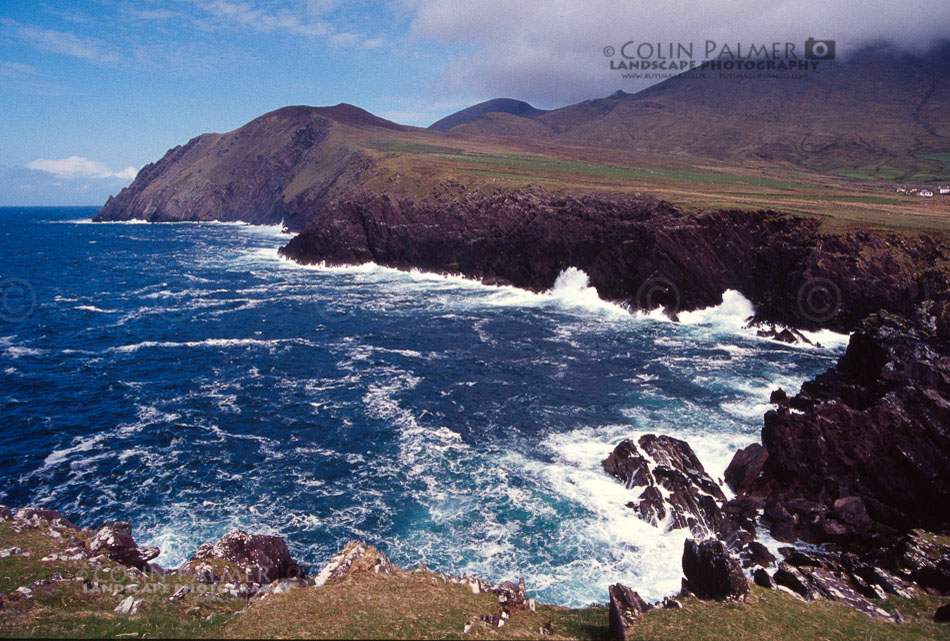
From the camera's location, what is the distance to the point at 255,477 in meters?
31.7

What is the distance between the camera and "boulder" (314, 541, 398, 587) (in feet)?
67.8

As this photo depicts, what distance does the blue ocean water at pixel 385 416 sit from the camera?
26.8 m

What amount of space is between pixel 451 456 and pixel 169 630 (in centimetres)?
2037

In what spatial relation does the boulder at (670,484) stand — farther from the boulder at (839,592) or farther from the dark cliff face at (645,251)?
the dark cliff face at (645,251)

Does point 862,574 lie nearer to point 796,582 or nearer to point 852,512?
point 796,582

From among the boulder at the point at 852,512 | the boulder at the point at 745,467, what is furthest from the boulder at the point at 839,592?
the boulder at the point at 745,467

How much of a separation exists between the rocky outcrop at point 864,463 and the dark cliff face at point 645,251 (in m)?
28.4

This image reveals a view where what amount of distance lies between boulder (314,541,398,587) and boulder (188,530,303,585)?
2086 millimetres

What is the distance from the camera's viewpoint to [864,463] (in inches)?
1185

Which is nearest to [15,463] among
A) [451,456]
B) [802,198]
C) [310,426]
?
[310,426]

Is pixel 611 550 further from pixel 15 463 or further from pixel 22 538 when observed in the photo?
pixel 15 463

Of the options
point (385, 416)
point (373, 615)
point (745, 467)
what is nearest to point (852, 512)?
point (745, 467)

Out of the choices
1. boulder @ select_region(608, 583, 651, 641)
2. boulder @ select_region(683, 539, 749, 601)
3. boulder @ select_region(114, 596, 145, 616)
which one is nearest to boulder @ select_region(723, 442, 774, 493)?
boulder @ select_region(683, 539, 749, 601)

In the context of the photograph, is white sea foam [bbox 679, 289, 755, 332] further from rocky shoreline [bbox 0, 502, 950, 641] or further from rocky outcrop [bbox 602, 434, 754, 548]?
rocky shoreline [bbox 0, 502, 950, 641]
